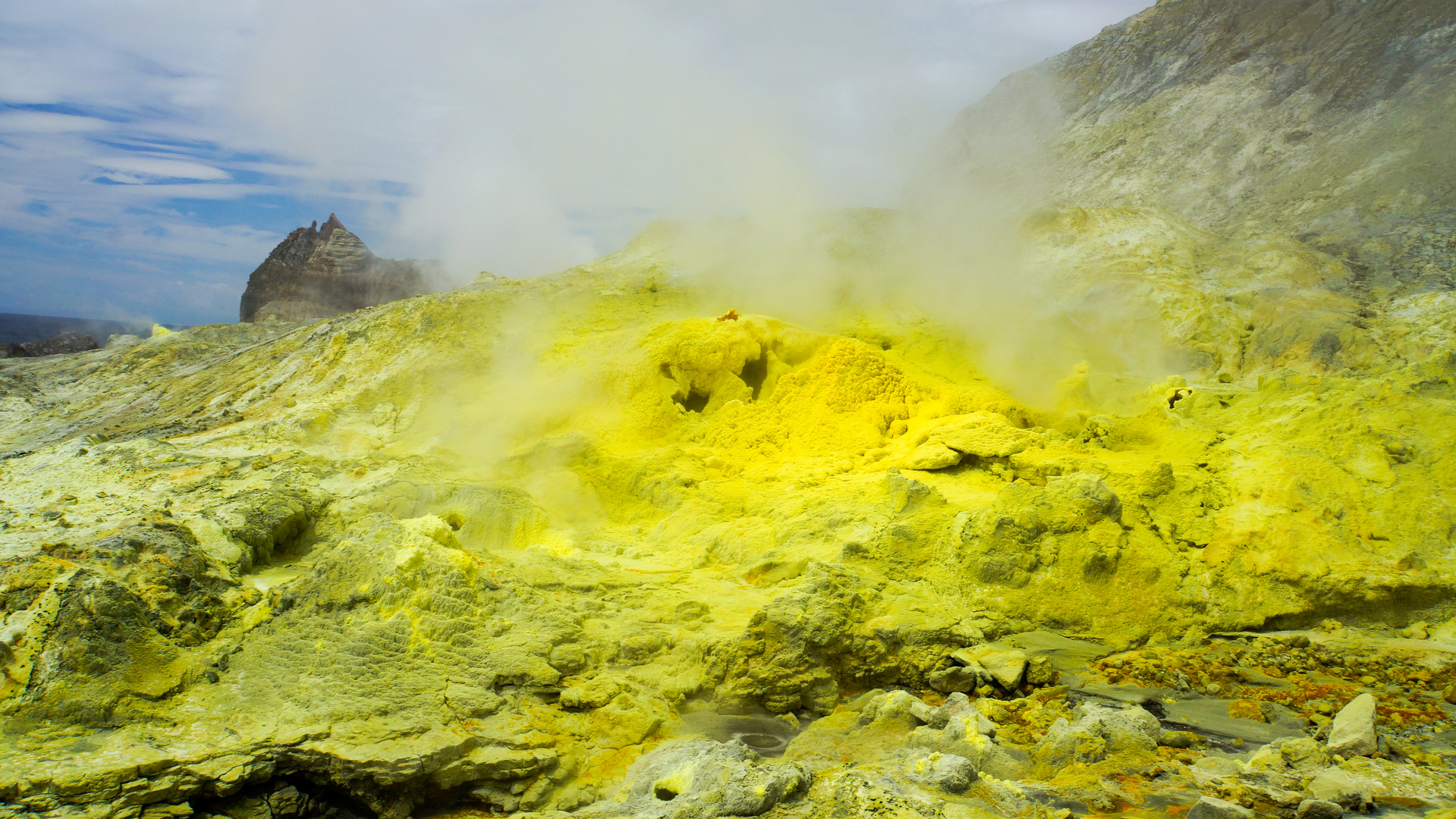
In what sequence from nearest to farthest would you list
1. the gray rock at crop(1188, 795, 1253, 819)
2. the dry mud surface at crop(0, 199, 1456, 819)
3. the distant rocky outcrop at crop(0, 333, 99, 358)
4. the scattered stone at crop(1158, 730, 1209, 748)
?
the gray rock at crop(1188, 795, 1253, 819) → the dry mud surface at crop(0, 199, 1456, 819) → the scattered stone at crop(1158, 730, 1209, 748) → the distant rocky outcrop at crop(0, 333, 99, 358)

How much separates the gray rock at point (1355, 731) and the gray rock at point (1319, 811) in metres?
0.76

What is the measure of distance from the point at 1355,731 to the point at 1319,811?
0.97 meters

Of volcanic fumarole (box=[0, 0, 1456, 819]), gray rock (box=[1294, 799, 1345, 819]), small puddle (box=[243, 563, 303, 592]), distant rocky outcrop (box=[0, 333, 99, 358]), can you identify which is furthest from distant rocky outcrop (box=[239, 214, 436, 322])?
gray rock (box=[1294, 799, 1345, 819])

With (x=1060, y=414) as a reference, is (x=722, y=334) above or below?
above

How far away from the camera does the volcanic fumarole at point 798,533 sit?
11.1 ft

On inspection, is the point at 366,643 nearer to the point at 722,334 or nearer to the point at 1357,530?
the point at 722,334

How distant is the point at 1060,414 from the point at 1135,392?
97cm

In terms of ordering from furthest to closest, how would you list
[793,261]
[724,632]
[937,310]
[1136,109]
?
[1136,109], [793,261], [937,310], [724,632]

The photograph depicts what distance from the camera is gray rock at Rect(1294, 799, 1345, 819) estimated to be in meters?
2.77

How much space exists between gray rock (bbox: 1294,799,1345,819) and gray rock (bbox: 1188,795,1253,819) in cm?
19

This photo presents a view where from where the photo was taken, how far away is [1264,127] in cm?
1631

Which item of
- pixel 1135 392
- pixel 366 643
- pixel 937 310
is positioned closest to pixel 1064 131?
pixel 937 310

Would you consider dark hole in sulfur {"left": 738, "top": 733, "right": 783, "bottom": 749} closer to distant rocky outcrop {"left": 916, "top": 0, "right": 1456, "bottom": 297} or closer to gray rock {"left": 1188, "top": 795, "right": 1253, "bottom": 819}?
gray rock {"left": 1188, "top": 795, "right": 1253, "bottom": 819}

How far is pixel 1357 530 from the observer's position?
5422 mm
